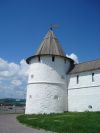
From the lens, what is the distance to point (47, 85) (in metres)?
27.0

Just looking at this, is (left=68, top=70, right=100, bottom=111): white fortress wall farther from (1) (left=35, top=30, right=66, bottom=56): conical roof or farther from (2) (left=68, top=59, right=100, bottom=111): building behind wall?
(1) (left=35, top=30, right=66, bottom=56): conical roof

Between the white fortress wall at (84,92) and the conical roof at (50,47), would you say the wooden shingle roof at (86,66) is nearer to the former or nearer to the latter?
the white fortress wall at (84,92)

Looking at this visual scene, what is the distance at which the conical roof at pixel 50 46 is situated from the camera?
92.4 feet

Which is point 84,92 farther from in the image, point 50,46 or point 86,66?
point 50,46

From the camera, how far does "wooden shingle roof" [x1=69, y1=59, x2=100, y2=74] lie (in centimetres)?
2597

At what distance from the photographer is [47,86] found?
2697cm

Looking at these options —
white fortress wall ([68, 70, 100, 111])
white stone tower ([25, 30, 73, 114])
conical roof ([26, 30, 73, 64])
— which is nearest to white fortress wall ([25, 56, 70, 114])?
white stone tower ([25, 30, 73, 114])

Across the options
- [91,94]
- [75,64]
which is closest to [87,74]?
[91,94]

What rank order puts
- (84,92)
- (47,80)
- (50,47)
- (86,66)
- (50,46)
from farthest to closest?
(50,46)
(50,47)
(86,66)
(47,80)
(84,92)

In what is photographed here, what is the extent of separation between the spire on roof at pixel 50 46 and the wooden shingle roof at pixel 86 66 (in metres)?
2.31

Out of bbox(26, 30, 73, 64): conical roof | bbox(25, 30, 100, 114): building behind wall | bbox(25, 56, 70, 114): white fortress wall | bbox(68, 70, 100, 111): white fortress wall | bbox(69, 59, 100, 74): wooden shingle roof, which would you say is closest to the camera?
bbox(68, 70, 100, 111): white fortress wall

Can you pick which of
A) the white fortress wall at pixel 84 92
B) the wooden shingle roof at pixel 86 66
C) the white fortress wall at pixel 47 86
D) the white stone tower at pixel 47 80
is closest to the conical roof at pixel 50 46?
the white stone tower at pixel 47 80

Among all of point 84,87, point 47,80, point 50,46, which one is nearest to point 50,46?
point 50,46

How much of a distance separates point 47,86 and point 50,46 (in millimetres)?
5302
